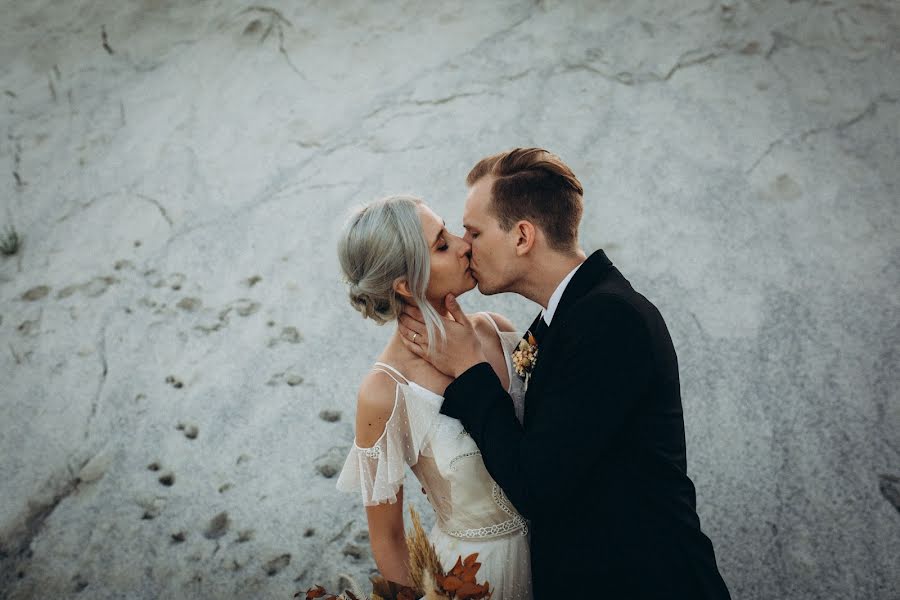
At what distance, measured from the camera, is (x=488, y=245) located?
2166 millimetres

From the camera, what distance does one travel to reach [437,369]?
2090 millimetres

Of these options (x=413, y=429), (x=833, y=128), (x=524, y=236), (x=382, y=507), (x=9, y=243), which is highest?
(x=833, y=128)

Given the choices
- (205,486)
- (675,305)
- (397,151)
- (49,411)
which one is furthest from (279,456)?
(675,305)

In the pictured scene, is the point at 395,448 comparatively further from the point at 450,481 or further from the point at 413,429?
the point at 450,481

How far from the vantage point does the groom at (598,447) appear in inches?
67.2

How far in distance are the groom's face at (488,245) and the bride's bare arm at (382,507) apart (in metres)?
0.48

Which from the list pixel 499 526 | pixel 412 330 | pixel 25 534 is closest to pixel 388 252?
pixel 412 330

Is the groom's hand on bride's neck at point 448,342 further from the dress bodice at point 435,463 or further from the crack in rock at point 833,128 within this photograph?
the crack in rock at point 833,128

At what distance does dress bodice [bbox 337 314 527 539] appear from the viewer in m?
2.06

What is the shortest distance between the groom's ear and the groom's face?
2 centimetres

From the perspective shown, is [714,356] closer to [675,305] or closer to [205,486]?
[675,305]

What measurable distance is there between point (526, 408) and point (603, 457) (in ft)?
0.96

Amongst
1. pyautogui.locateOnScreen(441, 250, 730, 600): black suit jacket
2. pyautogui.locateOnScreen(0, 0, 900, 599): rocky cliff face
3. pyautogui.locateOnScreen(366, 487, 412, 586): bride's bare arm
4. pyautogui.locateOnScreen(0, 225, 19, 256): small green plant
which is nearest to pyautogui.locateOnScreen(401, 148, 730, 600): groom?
pyautogui.locateOnScreen(441, 250, 730, 600): black suit jacket

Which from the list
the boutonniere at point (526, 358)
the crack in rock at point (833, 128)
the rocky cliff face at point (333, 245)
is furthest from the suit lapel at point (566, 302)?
the crack in rock at point (833, 128)
